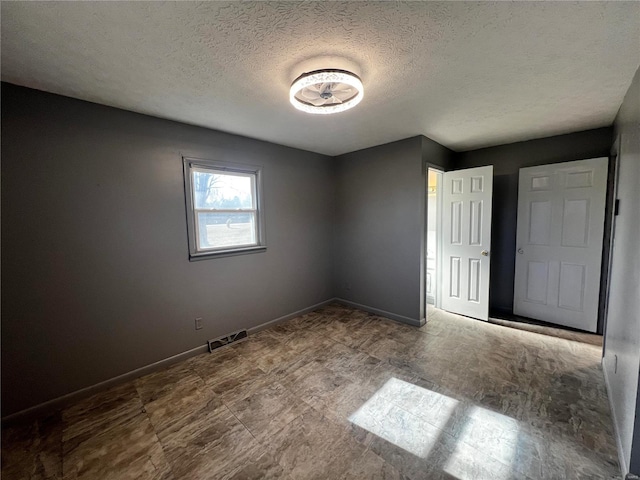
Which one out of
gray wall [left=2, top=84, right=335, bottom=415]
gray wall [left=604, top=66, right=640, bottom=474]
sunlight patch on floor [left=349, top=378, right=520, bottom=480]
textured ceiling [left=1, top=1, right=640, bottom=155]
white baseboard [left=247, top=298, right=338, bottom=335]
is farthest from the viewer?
white baseboard [left=247, top=298, right=338, bottom=335]

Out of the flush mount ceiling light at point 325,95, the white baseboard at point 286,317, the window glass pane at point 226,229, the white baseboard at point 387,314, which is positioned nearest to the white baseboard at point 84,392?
the white baseboard at point 286,317

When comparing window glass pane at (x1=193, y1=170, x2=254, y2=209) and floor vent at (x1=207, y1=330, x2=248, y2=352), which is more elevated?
window glass pane at (x1=193, y1=170, x2=254, y2=209)

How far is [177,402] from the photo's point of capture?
6.63ft

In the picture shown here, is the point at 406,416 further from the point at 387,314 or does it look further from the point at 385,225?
the point at 385,225

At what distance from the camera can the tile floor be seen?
147 centimetres

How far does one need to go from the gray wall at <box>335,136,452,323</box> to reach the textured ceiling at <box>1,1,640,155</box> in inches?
37.5

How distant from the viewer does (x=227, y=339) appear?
291 cm

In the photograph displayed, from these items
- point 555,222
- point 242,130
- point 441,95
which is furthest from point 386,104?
point 555,222

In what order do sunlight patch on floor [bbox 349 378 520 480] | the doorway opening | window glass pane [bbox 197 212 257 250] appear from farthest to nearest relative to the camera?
the doorway opening → window glass pane [bbox 197 212 257 250] → sunlight patch on floor [bbox 349 378 520 480]

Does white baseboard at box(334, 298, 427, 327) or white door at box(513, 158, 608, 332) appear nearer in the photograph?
white door at box(513, 158, 608, 332)

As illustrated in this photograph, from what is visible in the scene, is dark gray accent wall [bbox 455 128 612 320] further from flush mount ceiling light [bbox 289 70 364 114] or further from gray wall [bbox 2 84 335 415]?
gray wall [bbox 2 84 335 415]

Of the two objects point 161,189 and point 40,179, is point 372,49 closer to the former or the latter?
point 161,189

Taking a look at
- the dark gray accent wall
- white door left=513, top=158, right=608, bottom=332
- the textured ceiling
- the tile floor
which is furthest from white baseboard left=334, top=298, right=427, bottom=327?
the textured ceiling

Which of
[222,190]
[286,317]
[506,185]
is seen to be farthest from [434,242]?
[222,190]
